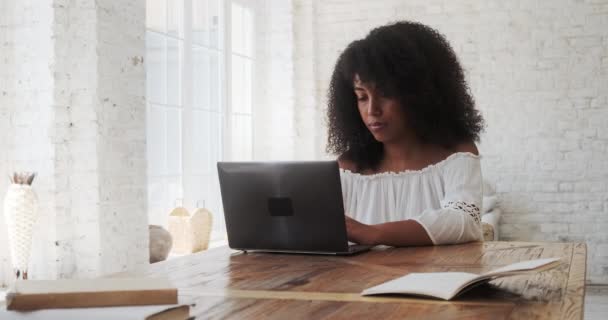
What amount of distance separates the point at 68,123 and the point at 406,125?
2231 mm

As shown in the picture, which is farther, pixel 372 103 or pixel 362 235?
pixel 372 103

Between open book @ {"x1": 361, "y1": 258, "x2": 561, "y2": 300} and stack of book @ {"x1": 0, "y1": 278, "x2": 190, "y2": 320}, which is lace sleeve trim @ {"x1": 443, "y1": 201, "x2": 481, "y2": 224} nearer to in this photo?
open book @ {"x1": 361, "y1": 258, "x2": 561, "y2": 300}

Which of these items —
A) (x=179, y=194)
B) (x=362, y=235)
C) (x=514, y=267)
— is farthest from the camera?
(x=179, y=194)

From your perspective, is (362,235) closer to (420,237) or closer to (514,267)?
(420,237)

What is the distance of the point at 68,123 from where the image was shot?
409 cm

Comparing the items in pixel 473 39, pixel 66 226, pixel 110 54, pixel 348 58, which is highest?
pixel 473 39

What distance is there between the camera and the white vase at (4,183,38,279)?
12.6 ft

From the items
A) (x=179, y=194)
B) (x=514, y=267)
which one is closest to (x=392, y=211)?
(x=514, y=267)

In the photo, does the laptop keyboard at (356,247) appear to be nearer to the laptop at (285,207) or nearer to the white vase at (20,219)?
the laptop at (285,207)

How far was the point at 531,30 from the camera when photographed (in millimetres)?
6594

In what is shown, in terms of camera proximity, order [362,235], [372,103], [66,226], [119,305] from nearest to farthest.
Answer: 1. [119,305]
2. [362,235]
3. [372,103]
4. [66,226]

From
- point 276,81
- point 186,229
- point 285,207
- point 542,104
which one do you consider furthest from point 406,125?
point 276,81

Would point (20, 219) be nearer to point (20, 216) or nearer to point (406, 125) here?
point (20, 216)

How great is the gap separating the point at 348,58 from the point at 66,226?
2.19 m
